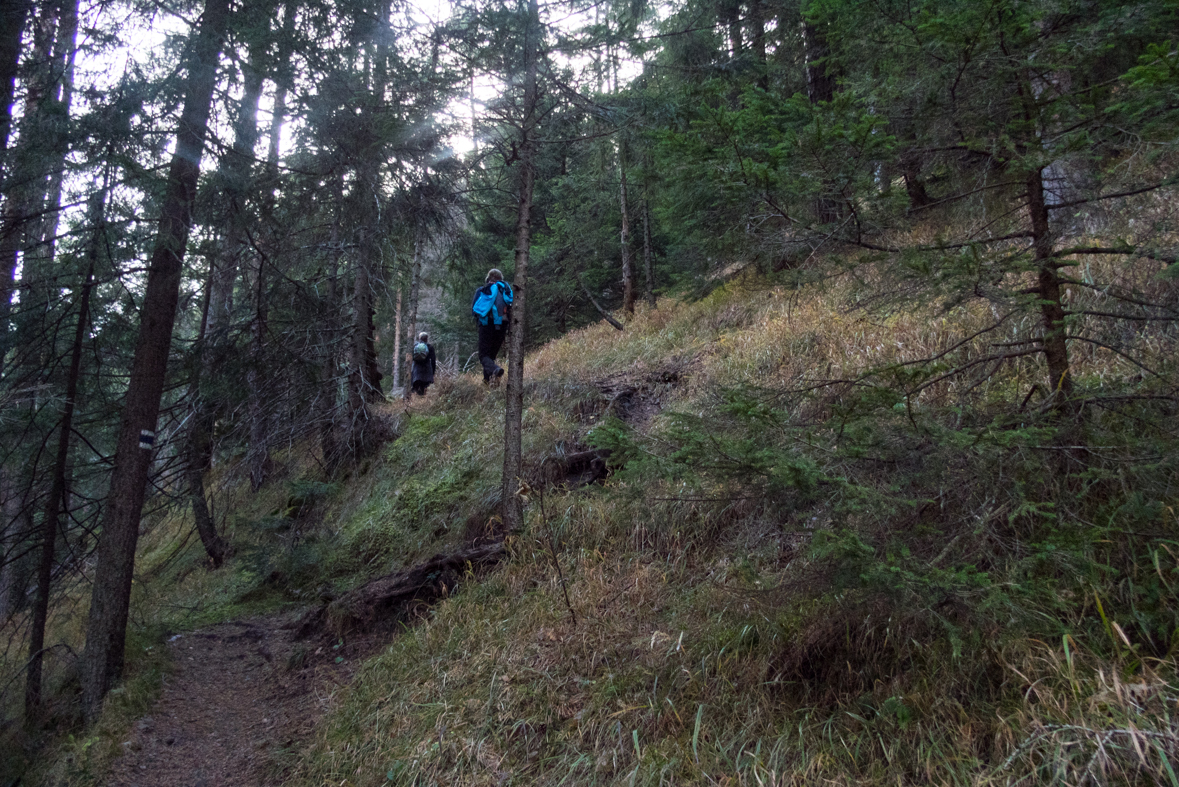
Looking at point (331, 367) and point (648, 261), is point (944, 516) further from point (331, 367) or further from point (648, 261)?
point (648, 261)

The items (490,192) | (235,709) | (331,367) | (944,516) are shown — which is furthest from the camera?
(331,367)

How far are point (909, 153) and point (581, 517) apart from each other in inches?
167

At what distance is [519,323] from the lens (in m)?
6.93

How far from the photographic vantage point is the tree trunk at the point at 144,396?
6.44 m

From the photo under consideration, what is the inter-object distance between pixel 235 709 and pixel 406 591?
6.20 feet

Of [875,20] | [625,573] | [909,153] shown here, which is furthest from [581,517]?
[875,20]

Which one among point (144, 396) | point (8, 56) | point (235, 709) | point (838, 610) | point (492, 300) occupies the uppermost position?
point (8, 56)

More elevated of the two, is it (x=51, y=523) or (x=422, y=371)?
(x=422, y=371)

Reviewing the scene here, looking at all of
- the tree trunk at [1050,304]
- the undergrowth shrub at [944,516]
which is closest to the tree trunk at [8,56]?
the undergrowth shrub at [944,516]

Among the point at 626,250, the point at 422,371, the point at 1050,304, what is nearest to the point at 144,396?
the point at 422,371

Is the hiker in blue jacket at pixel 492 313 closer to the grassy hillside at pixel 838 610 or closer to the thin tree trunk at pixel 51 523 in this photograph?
the grassy hillside at pixel 838 610

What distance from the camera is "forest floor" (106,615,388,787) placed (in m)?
5.43

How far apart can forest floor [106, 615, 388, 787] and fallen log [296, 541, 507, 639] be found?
24 centimetres

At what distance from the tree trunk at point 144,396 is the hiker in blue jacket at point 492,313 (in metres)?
4.70
